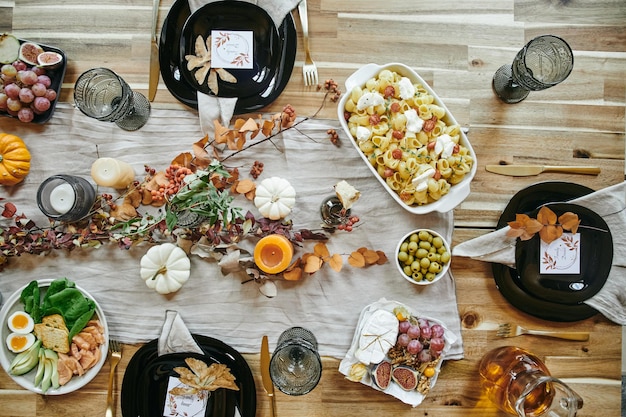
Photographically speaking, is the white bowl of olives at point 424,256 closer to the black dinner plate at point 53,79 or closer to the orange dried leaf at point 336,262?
the orange dried leaf at point 336,262

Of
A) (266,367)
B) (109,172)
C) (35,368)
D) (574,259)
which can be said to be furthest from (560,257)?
(35,368)

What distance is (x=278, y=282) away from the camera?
1426 millimetres

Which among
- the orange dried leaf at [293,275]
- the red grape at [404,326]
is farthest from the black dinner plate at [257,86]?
the red grape at [404,326]

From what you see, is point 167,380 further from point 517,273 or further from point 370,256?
point 517,273

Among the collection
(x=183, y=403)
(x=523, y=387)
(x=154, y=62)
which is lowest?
(x=183, y=403)

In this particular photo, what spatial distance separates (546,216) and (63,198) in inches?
53.5

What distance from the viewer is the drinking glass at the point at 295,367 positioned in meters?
1.25

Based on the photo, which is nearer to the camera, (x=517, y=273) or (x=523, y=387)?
(x=523, y=387)

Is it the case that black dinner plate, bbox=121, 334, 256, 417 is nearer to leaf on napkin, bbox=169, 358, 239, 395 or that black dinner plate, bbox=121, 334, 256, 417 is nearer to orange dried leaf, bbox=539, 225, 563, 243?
leaf on napkin, bbox=169, 358, 239, 395

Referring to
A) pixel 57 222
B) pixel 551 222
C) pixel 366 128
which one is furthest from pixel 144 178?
pixel 551 222

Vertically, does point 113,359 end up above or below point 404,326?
below

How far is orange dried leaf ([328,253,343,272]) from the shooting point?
137 cm

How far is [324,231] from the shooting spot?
1.42m

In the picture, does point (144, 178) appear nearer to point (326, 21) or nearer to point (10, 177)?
point (10, 177)
